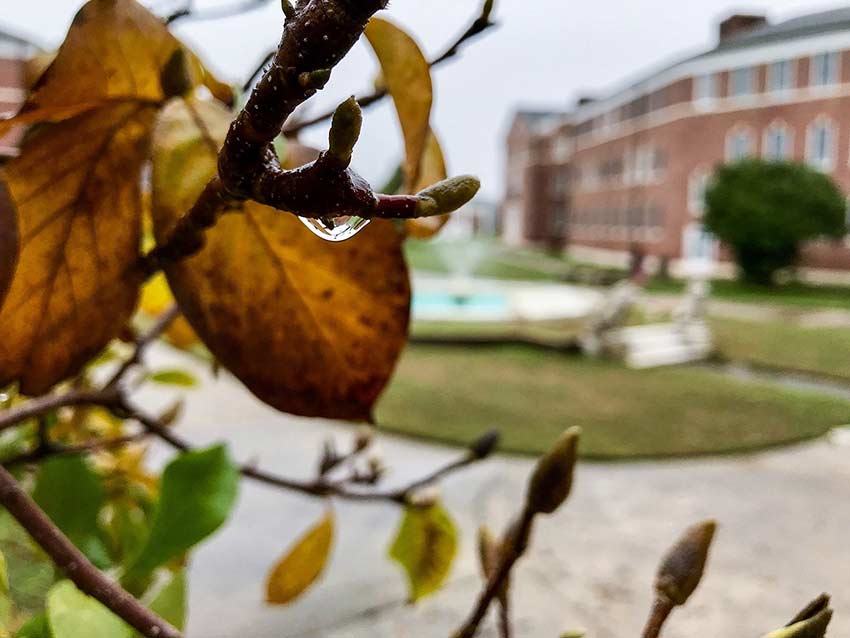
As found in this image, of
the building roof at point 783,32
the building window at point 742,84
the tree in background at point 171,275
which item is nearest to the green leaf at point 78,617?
the tree in background at point 171,275

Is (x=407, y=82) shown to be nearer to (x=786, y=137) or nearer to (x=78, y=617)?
(x=78, y=617)

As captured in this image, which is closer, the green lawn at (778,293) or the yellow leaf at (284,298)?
the yellow leaf at (284,298)

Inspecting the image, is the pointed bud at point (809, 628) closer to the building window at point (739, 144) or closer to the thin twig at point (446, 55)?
the thin twig at point (446, 55)

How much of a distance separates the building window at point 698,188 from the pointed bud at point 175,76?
23.1ft

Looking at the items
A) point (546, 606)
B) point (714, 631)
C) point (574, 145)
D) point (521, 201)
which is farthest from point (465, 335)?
point (521, 201)

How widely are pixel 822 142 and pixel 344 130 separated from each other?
200 inches

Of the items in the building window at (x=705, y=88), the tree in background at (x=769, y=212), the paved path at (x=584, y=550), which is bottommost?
the paved path at (x=584, y=550)

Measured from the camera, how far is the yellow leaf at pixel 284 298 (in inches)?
5.2

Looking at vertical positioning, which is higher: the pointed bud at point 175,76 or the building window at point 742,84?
the building window at point 742,84

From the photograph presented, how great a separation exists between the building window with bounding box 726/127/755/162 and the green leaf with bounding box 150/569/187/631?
6202 millimetres

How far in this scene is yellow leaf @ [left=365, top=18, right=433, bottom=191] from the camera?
0.44ft

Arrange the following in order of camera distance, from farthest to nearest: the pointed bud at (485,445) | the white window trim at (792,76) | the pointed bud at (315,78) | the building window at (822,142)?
the building window at (822,142) → the white window trim at (792,76) → the pointed bud at (485,445) → the pointed bud at (315,78)

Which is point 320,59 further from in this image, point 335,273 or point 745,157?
point 745,157

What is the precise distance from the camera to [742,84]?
16.8 feet
